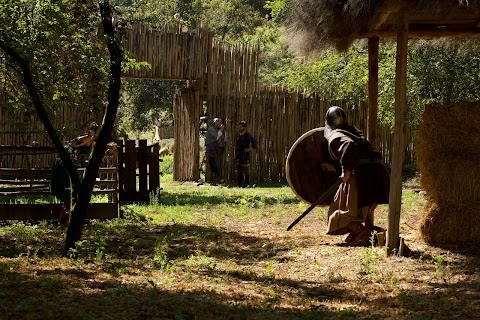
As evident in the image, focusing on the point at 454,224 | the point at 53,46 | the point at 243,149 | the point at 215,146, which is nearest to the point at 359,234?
the point at 454,224

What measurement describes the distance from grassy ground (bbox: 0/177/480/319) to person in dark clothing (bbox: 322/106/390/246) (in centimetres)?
32

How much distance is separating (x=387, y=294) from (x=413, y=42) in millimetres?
4963

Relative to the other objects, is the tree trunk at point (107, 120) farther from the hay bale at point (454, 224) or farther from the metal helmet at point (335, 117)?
the hay bale at point (454, 224)

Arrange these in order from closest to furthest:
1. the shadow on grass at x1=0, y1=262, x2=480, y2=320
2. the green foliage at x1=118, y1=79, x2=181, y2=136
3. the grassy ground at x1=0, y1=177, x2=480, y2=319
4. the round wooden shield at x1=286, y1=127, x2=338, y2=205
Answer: the shadow on grass at x1=0, y1=262, x2=480, y2=320
the grassy ground at x1=0, y1=177, x2=480, y2=319
the round wooden shield at x1=286, y1=127, x2=338, y2=205
the green foliage at x1=118, y1=79, x2=181, y2=136

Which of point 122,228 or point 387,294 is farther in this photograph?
point 122,228

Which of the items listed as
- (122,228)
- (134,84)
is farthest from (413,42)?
(134,84)

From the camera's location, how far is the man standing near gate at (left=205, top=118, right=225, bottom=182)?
59.9ft

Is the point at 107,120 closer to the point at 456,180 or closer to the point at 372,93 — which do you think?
the point at 372,93

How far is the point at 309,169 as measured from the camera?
978 centimetres

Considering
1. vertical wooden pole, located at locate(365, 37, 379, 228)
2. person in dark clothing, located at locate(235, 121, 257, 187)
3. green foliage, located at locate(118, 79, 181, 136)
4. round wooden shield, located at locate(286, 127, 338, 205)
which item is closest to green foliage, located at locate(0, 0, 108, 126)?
round wooden shield, located at locate(286, 127, 338, 205)

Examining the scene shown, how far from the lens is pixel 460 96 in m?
15.8

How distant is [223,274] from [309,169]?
2713 millimetres

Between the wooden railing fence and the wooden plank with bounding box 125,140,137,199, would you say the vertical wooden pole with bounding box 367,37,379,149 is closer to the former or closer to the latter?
the wooden railing fence

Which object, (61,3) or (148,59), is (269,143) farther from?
(61,3)
